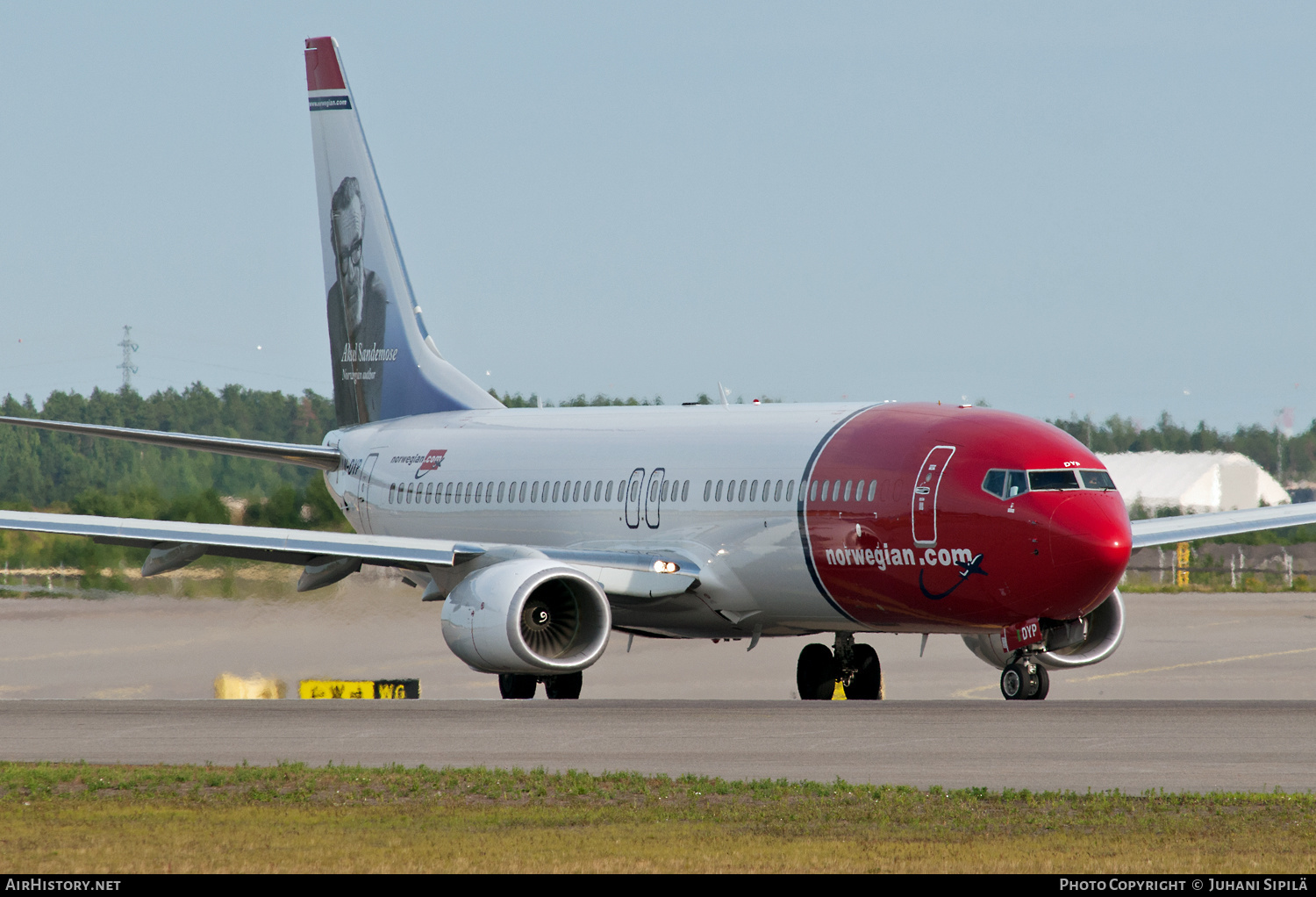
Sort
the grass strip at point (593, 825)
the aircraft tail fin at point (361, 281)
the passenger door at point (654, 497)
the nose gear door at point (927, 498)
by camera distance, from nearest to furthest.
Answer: the grass strip at point (593, 825), the nose gear door at point (927, 498), the passenger door at point (654, 497), the aircraft tail fin at point (361, 281)

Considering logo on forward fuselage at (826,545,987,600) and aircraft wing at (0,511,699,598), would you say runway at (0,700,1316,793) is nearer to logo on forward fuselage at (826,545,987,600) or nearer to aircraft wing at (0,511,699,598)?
logo on forward fuselage at (826,545,987,600)

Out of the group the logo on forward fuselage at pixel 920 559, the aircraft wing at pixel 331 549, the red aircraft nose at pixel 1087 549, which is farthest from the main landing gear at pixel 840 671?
the red aircraft nose at pixel 1087 549

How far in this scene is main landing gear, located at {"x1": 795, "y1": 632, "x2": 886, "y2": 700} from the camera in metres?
28.0

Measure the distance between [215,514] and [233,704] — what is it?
55.9 feet

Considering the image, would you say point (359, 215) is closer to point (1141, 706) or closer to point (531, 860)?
point (1141, 706)

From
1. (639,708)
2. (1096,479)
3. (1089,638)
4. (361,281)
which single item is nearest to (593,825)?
(639,708)

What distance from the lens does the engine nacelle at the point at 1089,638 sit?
24.8 metres

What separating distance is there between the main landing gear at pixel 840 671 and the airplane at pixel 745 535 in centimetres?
3

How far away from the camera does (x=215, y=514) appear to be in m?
40.2

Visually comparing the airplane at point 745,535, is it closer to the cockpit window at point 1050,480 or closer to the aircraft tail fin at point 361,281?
the cockpit window at point 1050,480

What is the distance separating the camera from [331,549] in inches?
1038

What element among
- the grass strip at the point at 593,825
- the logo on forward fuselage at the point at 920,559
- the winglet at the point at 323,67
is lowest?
the grass strip at the point at 593,825

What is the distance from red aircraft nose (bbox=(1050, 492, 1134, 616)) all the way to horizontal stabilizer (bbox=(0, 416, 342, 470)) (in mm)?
14276

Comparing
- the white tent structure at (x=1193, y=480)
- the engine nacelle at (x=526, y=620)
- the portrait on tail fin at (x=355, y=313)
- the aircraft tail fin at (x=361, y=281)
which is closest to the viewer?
the engine nacelle at (x=526, y=620)
